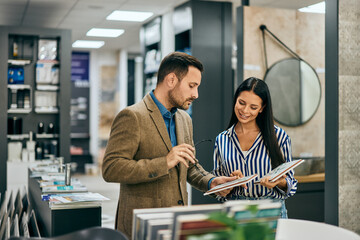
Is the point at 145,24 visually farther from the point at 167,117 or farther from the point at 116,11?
the point at 167,117

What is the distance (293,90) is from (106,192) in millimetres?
5099

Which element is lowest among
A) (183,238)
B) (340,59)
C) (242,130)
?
(183,238)

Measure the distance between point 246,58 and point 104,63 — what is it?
8.52 m

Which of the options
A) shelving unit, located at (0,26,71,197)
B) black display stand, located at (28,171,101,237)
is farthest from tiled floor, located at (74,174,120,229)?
black display stand, located at (28,171,101,237)

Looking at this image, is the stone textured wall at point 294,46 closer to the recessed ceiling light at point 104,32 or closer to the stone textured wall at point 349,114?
the stone textured wall at point 349,114

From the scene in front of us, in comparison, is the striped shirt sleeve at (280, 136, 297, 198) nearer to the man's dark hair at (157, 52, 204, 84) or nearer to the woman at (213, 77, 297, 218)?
the woman at (213, 77, 297, 218)

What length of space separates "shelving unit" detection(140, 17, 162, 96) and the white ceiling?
0.85 ft

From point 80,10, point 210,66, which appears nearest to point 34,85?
point 80,10

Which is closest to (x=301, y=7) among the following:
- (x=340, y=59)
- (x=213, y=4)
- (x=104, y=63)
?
(x=213, y=4)

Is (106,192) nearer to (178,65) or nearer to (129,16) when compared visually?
(129,16)

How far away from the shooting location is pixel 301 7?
7.12 metres

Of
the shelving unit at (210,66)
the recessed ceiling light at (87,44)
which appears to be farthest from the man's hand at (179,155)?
the recessed ceiling light at (87,44)

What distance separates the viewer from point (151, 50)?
29.7 ft

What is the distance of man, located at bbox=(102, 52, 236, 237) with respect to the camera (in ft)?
7.14
